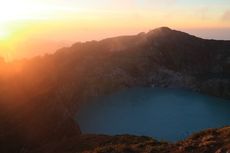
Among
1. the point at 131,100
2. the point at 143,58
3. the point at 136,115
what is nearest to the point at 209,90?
the point at 143,58

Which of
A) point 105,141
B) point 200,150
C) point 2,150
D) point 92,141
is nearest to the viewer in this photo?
point 200,150

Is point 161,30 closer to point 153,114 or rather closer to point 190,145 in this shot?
point 153,114

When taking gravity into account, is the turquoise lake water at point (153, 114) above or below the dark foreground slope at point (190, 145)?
below

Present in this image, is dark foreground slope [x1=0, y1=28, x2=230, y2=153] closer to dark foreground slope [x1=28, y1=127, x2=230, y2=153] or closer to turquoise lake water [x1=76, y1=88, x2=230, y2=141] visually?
turquoise lake water [x1=76, y1=88, x2=230, y2=141]

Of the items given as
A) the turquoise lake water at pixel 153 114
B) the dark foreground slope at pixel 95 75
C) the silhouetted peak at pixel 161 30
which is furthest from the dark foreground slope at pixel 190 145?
the silhouetted peak at pixel 161 30

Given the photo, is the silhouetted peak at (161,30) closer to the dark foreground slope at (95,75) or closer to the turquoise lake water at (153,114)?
the dark foreground slope at (95,75)

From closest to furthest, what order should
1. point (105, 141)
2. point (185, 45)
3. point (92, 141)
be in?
point (105, 141), point (92, 141), point (185, 45)

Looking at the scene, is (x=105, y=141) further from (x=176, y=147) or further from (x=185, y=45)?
A: (x=185, y=45)

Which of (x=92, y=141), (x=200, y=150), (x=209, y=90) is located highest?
(x=200, y=150)
